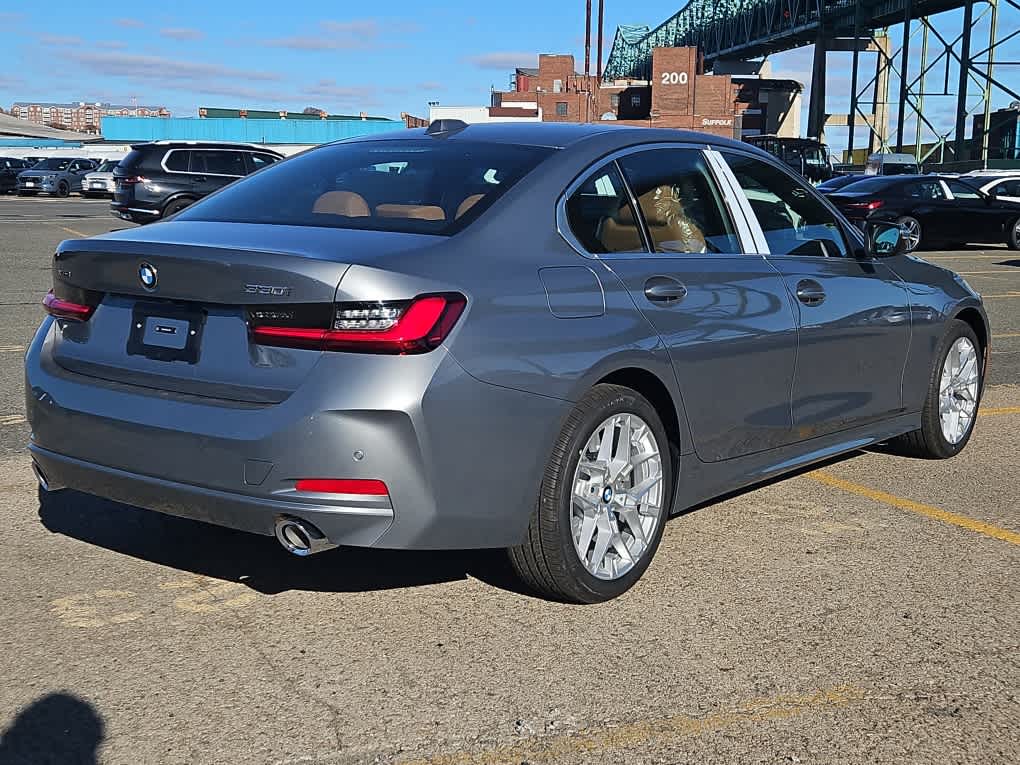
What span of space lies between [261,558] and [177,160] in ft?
65.6

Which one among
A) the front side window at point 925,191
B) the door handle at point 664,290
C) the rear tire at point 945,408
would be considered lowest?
the rear tire at point 945,408

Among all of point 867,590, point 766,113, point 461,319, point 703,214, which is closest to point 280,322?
point 461,319

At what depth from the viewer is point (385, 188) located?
4.24 m

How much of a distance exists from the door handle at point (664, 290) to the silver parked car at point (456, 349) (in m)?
0.01

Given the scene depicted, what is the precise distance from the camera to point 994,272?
17953 millimetres

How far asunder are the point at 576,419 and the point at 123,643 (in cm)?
150

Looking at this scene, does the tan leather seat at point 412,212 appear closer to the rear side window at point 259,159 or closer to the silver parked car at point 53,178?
the rear side window at point 259,159

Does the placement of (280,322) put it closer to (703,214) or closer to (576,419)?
(576,419)

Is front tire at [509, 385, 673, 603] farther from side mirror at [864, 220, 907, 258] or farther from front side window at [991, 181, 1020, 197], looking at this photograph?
front side window at [991, 181, 1020, 197]

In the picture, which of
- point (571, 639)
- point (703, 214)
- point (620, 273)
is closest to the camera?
point (571, 639)

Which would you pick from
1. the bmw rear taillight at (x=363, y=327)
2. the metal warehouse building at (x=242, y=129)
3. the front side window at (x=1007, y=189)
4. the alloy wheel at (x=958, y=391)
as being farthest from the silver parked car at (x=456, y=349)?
the metal warehouse building at (x=242, y=129)

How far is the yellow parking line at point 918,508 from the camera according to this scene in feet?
16.2

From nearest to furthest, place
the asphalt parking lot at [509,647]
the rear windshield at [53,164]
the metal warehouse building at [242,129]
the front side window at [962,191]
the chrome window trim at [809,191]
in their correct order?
1. the asphalt parking lot at [509,647]
2. the chrome window trim at [809,191]
3. the front side window at [962,191]
4. the rear windshield at [53,164]
5. the metal warehouse building at [242,129]

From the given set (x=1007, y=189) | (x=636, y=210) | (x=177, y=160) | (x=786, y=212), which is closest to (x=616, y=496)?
(x=636, y=210)
